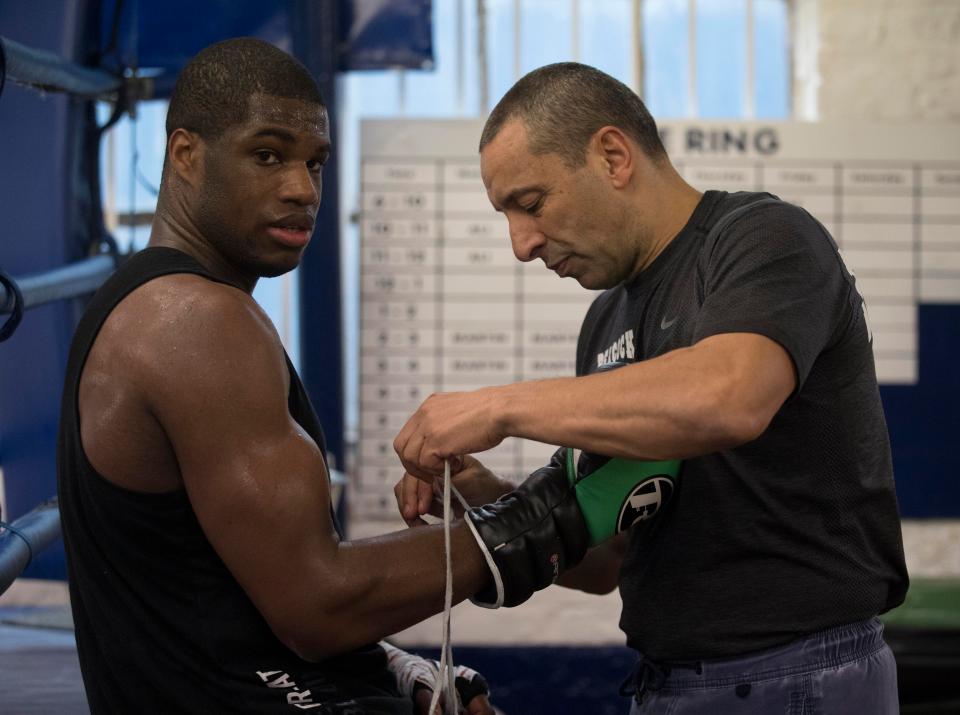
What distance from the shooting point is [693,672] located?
1.52 metres

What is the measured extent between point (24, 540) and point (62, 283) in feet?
2.00

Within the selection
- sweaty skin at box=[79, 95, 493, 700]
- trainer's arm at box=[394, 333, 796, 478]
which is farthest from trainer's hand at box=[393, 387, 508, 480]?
sweaty skin at box=[79, 95, 493, 700]

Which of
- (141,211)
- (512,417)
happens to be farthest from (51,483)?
(512,417)

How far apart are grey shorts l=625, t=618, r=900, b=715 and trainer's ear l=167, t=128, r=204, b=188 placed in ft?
3.09

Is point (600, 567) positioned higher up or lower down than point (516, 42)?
lower down

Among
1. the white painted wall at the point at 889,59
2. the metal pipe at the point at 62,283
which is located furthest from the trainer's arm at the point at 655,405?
the white painted wall at the point at 889,59

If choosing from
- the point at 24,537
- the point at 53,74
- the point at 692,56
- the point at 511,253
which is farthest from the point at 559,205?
the point at 692,56

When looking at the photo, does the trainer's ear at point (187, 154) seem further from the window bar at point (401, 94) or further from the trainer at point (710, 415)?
the window bar at point (401, 94)

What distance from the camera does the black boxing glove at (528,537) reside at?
1.40 metres

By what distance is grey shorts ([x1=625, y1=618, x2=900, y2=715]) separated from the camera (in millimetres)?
1461

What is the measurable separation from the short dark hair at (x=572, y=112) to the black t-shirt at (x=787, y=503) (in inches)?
10.0

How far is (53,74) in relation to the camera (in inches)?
89.4

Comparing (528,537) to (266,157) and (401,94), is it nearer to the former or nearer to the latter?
(266,157)

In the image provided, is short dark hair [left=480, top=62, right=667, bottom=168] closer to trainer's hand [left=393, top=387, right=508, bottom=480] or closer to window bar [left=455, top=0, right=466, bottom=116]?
trainer's hand [left=393, top=387, right=508, bottom=480]
